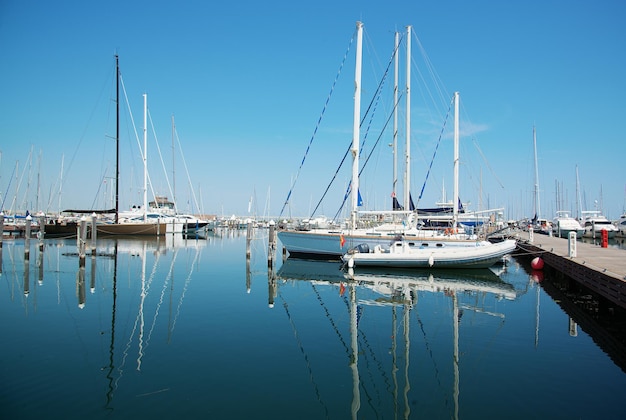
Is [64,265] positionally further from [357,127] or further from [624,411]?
[624,411]

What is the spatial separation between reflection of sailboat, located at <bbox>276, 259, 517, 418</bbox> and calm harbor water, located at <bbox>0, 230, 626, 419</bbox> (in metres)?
0.06

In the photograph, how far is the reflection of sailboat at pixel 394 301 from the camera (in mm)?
8492

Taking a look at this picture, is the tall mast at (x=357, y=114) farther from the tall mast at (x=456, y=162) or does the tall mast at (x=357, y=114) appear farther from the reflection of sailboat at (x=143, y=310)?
the reflection of sailboat at (x=143, y=310)

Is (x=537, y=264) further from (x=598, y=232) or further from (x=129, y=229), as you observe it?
(x=598, y=232)

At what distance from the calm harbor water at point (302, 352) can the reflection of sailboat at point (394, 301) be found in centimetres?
6

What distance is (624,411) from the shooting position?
7395 mm

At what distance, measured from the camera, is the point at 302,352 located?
1057 cm

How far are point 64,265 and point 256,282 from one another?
11873 millimetres

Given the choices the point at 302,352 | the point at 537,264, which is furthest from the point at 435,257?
the point at 302,352

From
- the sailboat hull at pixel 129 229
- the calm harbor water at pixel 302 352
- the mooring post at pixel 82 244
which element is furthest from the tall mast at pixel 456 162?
the sailboat hull at pixel 129 229

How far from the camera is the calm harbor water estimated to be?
7605mm

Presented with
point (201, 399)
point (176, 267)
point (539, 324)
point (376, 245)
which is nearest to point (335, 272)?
point (376, 245)

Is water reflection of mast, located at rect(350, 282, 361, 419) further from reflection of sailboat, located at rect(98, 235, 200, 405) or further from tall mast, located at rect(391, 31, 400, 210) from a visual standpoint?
tall mast, located at rect(391, 31, 400, 210)

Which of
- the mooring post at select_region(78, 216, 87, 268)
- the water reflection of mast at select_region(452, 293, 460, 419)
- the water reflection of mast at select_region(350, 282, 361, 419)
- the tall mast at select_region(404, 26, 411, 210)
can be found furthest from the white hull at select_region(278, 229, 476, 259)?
the mooring post at select_region(78, 216, 87, 268)
